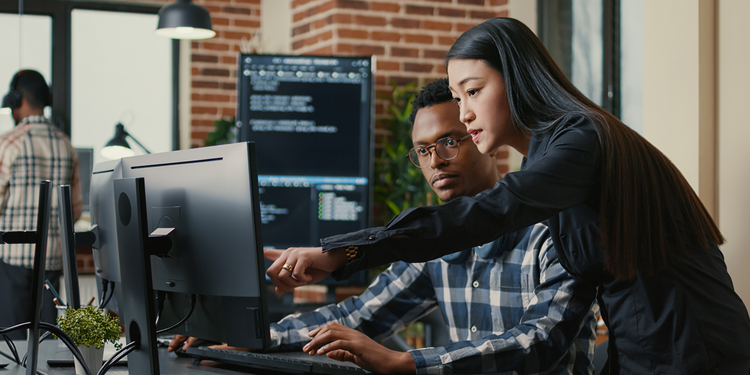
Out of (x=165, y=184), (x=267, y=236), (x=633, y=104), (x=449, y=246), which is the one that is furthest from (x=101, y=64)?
(x=449, y=246)

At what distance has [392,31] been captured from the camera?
377 cm

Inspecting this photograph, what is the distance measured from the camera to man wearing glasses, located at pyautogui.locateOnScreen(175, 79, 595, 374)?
1.31m

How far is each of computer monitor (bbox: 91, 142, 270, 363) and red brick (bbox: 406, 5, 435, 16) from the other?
8.99 feet

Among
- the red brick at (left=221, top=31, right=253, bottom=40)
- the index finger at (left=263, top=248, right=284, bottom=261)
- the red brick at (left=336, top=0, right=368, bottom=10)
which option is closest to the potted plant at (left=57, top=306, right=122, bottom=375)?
the index finger at (left=263, top=248, right=284, bottom=261)

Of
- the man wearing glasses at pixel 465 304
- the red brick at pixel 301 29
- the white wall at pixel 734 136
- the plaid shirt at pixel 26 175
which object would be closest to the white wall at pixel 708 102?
the white wall at pixel 734 136

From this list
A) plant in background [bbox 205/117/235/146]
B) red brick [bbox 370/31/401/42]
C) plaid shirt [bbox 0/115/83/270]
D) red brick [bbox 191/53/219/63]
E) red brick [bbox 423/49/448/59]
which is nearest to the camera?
plaid shirt [bbox 0/115/83/270]

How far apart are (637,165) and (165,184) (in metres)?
0.81

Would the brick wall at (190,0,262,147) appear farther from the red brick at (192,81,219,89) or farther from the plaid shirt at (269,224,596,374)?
the plaid shirt at (269,224,596,374)

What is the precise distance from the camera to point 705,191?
171 cm

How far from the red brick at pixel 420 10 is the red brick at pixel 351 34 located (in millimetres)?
300

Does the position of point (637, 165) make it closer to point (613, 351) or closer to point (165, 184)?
point (613, 351)

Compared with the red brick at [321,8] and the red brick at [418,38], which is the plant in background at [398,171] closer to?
the red brick at [418,38]

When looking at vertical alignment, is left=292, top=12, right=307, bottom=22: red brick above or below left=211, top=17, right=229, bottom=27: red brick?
below

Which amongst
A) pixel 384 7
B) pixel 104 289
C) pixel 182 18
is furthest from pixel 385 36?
pixel 104 289
